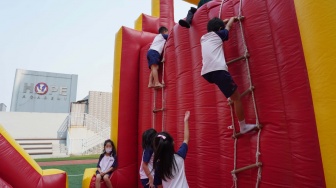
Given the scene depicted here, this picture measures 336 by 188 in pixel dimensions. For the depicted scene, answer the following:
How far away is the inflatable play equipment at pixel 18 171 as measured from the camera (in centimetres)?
271

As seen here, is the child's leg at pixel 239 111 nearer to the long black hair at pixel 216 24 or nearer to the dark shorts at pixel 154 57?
the long black hair at pixel 216 24

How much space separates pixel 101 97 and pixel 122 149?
45.3 ft

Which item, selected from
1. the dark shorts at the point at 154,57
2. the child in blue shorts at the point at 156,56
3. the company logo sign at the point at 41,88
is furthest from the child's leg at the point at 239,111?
the company logo sign at the point at 41,88

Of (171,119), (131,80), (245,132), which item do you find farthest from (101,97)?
(245,132)

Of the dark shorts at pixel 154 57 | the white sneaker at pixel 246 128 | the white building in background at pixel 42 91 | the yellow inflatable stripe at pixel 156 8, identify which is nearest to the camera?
the white sneaker at pixel 246 128

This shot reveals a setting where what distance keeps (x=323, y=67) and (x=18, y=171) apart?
3117 mm

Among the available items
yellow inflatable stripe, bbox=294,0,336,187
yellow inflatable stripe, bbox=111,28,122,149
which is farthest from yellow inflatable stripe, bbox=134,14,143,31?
yellow inflatable stripe, bbox=294,0,336,187

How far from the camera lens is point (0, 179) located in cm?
256

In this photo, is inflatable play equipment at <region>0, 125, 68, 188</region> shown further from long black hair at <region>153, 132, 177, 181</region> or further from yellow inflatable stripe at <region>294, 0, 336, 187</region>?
yellow inflatable stripe at <region>294, 0, 336, 187</region>

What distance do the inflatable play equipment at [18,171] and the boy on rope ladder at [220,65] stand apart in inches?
91.9

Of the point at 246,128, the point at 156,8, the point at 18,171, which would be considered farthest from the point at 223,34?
the point at 156,8

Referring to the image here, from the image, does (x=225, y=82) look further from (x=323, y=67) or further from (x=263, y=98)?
(x=323, y=67)

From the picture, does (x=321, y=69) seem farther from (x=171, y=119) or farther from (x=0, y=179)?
(x=0, y=179)

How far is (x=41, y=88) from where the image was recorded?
17.2 m
